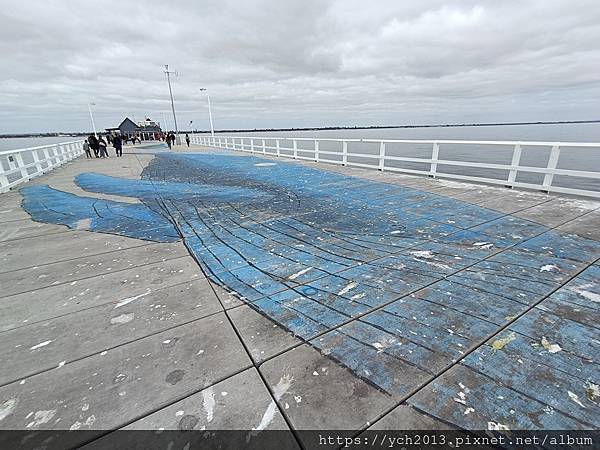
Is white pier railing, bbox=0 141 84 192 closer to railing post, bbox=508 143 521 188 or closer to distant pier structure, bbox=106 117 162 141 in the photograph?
railing post, bbox=508 143 521 188

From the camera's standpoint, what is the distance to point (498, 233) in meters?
4.82

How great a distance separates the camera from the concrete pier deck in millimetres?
1883

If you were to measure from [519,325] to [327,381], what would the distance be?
1858 millimetres

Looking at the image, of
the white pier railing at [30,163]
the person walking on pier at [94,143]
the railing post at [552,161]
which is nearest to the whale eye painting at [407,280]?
the railing post at [552,161]

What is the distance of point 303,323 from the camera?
8.83 feet

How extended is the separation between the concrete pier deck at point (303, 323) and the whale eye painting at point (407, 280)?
0.8 inches

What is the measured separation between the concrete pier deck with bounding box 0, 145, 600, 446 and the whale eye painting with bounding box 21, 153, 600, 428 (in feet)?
0.06

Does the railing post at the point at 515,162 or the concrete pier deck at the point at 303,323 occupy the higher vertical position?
the railing post at the point at 515,162

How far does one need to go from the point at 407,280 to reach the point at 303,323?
144cm

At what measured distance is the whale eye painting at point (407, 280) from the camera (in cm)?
214

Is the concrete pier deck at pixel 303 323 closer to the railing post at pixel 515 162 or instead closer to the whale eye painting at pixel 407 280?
the whale eye painting at pixel 407 280

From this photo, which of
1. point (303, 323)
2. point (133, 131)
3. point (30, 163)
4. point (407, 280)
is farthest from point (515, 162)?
point (133, 131)

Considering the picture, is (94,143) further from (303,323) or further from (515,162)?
(515,162)

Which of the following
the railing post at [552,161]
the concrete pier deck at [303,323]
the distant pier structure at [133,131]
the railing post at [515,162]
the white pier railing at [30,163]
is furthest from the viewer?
the distant pier structure at [133,131]
